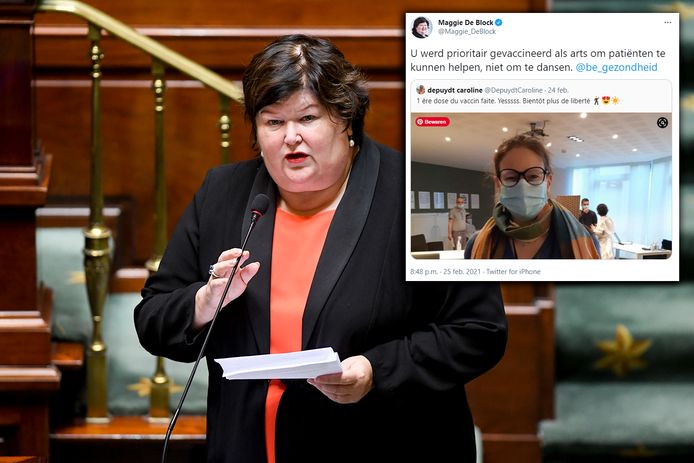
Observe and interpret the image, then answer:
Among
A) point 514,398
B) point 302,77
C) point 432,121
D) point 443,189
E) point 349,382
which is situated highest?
point 302,77

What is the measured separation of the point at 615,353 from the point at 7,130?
2.21 metres

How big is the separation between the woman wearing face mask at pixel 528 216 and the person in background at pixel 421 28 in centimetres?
24

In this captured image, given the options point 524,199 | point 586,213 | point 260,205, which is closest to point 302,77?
point 260,205

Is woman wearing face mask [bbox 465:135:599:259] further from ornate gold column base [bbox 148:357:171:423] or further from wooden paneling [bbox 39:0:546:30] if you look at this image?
wooden paneling [bbox 39:0:546:30]

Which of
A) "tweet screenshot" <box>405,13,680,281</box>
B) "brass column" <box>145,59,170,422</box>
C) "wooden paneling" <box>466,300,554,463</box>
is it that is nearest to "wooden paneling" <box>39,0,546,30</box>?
"brass column" <box>145,59,170,422</box>

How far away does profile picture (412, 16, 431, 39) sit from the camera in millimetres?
2115

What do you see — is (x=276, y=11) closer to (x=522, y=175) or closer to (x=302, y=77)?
(x=302, y=77)

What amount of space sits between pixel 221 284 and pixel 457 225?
472 mm

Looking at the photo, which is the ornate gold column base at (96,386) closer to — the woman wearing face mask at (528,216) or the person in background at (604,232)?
the woman wearing face mask at (528,216)

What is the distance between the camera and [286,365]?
2.10m

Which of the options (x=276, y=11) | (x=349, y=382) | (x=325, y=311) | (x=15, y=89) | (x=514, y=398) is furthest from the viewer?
(x=276, y=11)

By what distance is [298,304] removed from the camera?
2365mm

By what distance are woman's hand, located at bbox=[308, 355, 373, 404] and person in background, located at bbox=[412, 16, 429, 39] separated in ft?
2.08

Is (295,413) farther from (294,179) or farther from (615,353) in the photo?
(615,353)
